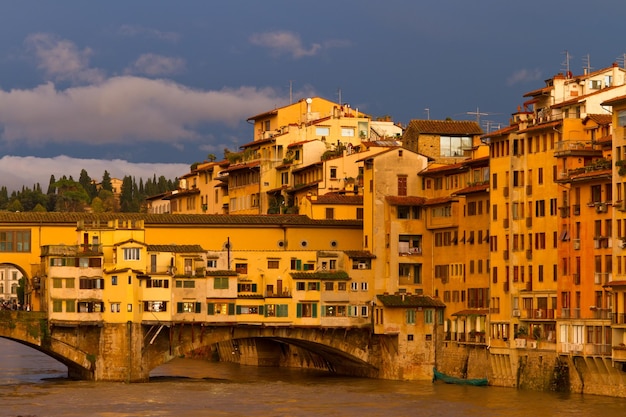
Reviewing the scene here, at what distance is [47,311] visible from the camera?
9775 centimetres

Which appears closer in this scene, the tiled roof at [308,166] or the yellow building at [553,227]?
the yellow building at [553,227]

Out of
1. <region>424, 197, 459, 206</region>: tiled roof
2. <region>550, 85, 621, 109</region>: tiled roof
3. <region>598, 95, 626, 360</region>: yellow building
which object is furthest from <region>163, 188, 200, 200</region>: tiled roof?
<region>598, 95, 626, 360</region>: yellow building

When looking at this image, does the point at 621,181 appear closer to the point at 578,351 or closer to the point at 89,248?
the point at 578,351

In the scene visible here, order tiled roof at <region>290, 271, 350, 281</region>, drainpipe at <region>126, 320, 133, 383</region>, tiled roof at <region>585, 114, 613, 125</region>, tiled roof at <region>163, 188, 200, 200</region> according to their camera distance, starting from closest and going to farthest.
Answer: tiled roof at <region>585, 114, 613, 125</region> → drainpipe at <region>126, 320, 133, 383</region> → tiled roof at <region>290, 271, 350, 281</region> → tiled roof at <region>163, 188, 200, 200</region>

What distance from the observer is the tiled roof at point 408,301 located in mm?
99312

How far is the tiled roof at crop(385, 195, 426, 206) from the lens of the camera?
333 feet

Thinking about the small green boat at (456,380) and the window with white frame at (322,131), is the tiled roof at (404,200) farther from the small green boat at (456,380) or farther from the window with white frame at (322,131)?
the window with white frame at (322,131)

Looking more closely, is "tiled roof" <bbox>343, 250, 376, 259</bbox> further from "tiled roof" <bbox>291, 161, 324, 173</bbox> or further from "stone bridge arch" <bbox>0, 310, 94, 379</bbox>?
"tiled roof" <bbox>291, 161, 324, 173</bbox>

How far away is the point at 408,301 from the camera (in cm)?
9988

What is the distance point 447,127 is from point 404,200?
11277 millimetres

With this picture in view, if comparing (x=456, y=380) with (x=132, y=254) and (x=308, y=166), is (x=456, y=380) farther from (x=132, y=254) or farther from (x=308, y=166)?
(x=308, y=166)

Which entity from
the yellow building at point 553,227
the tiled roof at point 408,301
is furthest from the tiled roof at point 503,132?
the tiled roof at point 408,301

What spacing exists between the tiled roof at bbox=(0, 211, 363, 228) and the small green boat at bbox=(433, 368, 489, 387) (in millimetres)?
13154

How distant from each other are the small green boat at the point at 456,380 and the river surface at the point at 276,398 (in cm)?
64
